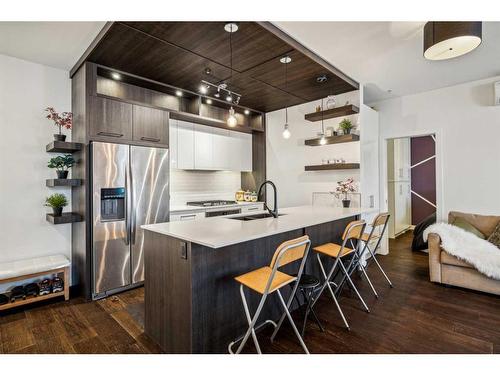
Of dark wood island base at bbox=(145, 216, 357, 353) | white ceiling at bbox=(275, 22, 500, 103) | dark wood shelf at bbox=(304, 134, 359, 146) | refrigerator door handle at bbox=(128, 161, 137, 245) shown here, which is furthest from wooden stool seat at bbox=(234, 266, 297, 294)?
dark wood shelf at bbox=(304, 134, 359, 146)

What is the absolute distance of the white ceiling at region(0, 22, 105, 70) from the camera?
8.15 ft

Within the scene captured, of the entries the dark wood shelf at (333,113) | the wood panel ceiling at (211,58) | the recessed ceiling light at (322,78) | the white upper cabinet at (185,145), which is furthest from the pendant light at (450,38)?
the white upper cabinet at (185,145)

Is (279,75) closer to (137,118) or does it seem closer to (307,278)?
(137,118)

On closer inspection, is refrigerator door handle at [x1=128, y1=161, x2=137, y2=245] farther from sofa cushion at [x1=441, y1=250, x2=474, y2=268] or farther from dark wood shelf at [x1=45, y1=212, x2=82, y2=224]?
sofa cushion at [x1=441, y1=250, x2=474, y2=268]

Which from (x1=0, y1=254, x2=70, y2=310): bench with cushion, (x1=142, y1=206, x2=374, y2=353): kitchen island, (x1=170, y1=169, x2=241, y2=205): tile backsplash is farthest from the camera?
(x1=170, y1=169, x2=241, y2=205): tile backsplash

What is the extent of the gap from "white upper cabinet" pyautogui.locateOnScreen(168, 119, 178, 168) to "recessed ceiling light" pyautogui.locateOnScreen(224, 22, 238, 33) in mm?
1951

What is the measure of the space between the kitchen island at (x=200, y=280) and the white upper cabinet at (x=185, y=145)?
200cm

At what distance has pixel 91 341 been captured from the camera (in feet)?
7.15

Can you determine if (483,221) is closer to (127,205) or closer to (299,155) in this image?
(299,155)

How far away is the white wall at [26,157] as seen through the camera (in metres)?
2.99

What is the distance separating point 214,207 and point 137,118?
66.4 inches
